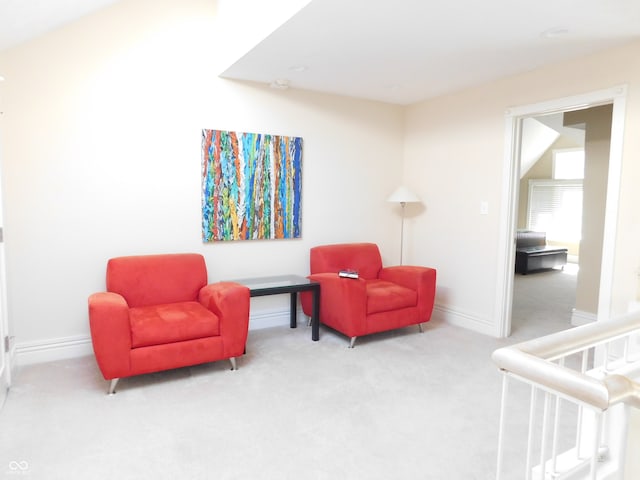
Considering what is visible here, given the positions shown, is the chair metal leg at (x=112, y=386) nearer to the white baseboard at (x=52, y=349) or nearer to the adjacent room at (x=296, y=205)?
the adjacent room at (x=296, y=205)

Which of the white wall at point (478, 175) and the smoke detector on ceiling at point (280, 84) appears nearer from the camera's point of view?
the white wall at point (478, 175)

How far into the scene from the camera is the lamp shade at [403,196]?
4.38 meters

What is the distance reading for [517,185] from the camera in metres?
3.82

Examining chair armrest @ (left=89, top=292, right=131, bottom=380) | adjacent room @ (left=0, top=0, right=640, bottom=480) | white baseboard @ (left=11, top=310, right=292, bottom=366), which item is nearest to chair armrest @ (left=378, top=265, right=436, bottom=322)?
adjacent room @ (left=0, top=0, right=640, bottom=480)

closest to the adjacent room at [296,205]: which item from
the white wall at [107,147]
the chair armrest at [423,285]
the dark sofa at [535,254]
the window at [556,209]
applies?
the white wall at [107,147]

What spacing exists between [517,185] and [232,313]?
271cm

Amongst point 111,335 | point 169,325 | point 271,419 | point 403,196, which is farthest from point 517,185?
point 111,335

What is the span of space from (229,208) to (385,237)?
6.09ft

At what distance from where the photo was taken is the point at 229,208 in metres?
3.82

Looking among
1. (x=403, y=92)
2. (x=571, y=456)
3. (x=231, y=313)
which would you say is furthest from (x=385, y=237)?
(x=571, y=456)

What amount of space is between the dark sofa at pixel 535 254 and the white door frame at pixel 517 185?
353cm

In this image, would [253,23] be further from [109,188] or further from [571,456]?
[571,456]

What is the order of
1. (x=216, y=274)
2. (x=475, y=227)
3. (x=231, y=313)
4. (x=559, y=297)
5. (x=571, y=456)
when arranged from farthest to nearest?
(x=559, y=297) < (x=475, y=227) < (x=216, y=274) < (x=231, y=313) < (x=571, y=456)

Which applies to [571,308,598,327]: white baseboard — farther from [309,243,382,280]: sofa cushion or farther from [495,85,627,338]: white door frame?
[309,243,382,280]: sofa cushion
